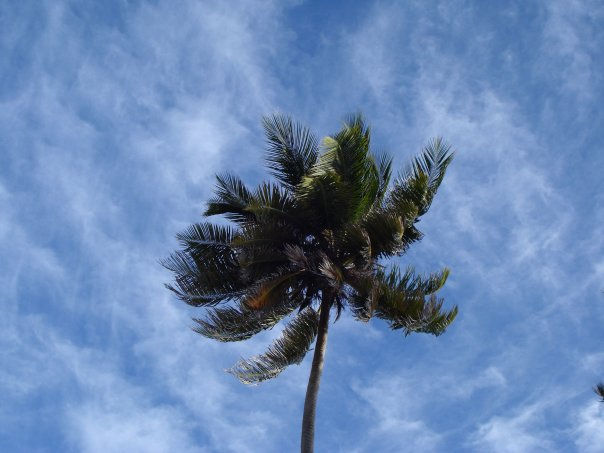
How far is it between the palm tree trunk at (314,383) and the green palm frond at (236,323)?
0.95m

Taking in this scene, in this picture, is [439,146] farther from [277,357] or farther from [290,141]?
[277,357]

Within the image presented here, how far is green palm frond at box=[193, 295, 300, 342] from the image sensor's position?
16516 mm

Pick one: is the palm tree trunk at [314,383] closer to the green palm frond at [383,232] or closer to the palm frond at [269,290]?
the palm frond at [269,290]

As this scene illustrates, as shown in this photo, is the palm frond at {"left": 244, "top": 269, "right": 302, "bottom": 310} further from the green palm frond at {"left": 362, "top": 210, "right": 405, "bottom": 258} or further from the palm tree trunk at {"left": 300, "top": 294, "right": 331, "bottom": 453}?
the green palm frond at {"left": 362, "top": 210, "right": 405, "bottom": 258}

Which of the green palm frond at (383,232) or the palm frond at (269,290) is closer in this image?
the palm frond at (269,290)

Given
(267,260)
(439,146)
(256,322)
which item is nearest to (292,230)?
(267,260)

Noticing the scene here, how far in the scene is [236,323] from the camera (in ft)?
54.5

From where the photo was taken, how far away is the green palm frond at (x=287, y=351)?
53.2 feet

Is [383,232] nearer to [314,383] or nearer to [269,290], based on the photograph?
[269,290]

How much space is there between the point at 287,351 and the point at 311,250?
7.53 ft

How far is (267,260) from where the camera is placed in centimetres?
1692

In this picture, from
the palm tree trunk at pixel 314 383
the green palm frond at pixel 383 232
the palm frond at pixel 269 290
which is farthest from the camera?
the green palm frond at pixel 383 232

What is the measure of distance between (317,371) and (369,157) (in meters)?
4.82

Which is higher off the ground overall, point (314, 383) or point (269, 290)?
point (269, 290)
